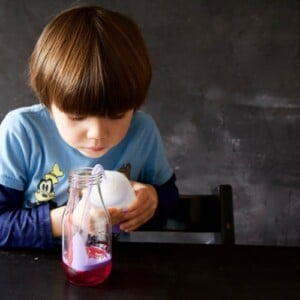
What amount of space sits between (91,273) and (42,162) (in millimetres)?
275

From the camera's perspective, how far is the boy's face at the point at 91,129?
664mm

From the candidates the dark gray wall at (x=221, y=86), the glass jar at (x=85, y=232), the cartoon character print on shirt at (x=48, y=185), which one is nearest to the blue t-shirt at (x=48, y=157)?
the cartoon character print on shirt at (x=48, y=185)

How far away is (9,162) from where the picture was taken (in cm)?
78

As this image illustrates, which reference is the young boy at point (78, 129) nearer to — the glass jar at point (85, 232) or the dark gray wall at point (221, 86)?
the glass jar at point (85, 232)

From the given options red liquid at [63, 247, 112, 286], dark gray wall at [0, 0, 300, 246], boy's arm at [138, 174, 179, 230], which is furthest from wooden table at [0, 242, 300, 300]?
dark gray wall at [0, 0, 300, 246]

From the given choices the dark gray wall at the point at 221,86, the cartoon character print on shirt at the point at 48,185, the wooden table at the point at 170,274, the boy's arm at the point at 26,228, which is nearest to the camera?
the wooden table at the point at 170,274

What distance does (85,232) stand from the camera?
0.62 metres

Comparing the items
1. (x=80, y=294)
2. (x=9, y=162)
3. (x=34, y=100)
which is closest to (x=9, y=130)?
(x=9, y=162)

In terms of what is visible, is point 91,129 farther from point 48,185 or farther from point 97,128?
point 48,185

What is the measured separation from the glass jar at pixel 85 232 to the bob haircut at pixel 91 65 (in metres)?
0.10

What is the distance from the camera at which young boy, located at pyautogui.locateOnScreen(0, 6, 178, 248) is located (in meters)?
0.65

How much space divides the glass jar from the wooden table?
2 cm

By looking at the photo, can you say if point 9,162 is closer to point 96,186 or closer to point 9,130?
point 9,130

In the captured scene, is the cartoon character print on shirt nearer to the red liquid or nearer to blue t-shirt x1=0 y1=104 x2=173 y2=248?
blue t-shirt x1=0 y1=104 x2=173 y2=248
